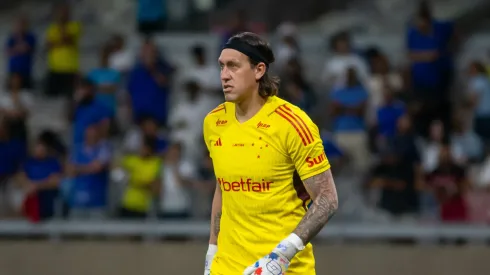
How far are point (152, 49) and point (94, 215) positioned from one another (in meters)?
2.55

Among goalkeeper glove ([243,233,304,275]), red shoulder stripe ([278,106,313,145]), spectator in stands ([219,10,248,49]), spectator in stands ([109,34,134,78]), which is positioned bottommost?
goalkeeper glove ([243,233,304,275])

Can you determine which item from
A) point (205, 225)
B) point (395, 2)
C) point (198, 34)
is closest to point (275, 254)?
point (205, 225)

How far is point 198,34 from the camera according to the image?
15.8 m

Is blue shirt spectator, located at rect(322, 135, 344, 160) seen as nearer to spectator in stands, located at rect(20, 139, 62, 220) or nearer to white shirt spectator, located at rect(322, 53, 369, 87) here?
white shirt spectator, located at rect(322, 53, 369, 87)

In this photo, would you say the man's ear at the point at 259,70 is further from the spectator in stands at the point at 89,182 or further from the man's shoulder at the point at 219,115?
the spectator in stands at the point at 89,182

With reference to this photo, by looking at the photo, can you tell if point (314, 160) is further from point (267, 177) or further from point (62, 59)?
point (62, 59)

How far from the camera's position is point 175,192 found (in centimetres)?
1159

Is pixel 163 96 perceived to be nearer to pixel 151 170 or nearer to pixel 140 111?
pixel 140 111

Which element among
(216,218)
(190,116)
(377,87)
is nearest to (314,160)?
(216,218)

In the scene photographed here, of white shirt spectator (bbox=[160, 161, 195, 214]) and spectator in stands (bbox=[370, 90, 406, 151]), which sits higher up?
spectator in stands (bbox=[370, 90, 406, 151])

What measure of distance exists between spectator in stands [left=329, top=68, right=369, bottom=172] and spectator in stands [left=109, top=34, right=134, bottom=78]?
276 centimetres

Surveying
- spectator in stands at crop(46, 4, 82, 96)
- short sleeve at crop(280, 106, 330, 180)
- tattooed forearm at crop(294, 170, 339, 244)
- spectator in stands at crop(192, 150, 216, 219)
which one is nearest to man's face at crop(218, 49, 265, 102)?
short sleeve at crop(280, 106, 330, 180)

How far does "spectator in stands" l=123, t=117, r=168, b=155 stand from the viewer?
40.2 ft

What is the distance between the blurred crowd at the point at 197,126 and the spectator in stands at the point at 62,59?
0.05ft
